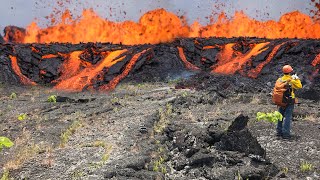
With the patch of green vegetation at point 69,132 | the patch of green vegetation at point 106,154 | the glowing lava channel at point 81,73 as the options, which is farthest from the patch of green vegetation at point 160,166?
the glowing lava channel at point 81,73

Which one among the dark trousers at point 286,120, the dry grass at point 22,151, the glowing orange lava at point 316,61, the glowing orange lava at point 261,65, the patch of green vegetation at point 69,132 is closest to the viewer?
the dry grass at point 22,151

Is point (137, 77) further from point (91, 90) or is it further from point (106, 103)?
point (106, 103)

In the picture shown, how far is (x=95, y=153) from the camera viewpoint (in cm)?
975

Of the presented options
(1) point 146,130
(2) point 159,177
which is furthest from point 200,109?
(2) point 159,177

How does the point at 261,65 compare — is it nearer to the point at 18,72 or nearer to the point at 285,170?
the point at 285,170

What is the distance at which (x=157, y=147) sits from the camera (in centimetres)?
1006

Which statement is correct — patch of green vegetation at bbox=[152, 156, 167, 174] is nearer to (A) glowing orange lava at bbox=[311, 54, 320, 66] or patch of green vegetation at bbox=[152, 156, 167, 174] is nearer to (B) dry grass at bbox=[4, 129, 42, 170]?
(B) dry grass at bbox=[4, 129, 42, 170]

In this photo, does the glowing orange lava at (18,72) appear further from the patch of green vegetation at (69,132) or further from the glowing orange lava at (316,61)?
the glowing orange lava at (316,61)

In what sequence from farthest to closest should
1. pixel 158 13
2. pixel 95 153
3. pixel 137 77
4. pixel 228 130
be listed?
pixel 158 13 → pixel 137 77 → pixel 95 153 → pixel 228 130

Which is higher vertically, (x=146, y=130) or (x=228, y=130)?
(x=228, y=130)

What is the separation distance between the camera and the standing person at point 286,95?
1011cm

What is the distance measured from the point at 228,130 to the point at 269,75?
20.7m

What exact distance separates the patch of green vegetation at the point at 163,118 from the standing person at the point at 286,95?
4.07 metres

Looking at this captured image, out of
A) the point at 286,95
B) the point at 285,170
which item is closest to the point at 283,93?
the point at 286,95
